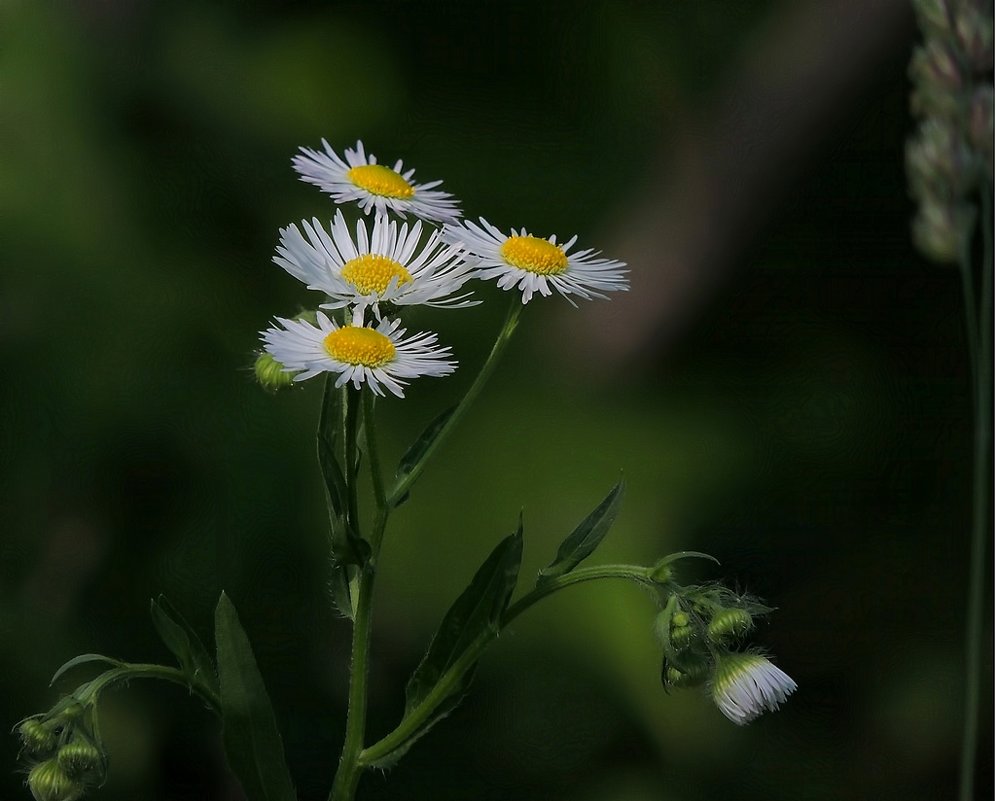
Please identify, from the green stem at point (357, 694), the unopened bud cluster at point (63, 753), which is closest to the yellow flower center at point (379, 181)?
the green stem at point (357, 694)

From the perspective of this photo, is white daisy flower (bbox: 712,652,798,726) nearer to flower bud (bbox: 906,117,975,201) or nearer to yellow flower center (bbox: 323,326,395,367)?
yellow flower center (bbox: 323,326,395,367)

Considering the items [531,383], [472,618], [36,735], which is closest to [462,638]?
[472,618]

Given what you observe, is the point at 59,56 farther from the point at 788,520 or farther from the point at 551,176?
the point at 788,520

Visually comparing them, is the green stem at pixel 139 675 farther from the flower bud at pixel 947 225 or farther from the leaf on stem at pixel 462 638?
the flower bud at pixel 947 225

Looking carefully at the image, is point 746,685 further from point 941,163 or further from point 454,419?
point 941,163

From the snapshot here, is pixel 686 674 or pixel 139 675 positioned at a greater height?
pixel 686 674

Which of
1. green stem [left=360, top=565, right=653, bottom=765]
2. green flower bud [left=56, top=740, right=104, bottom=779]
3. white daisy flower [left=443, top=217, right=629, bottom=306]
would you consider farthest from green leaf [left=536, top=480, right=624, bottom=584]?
green flower bud [left=56, top=740, right=104, bottom=779]
